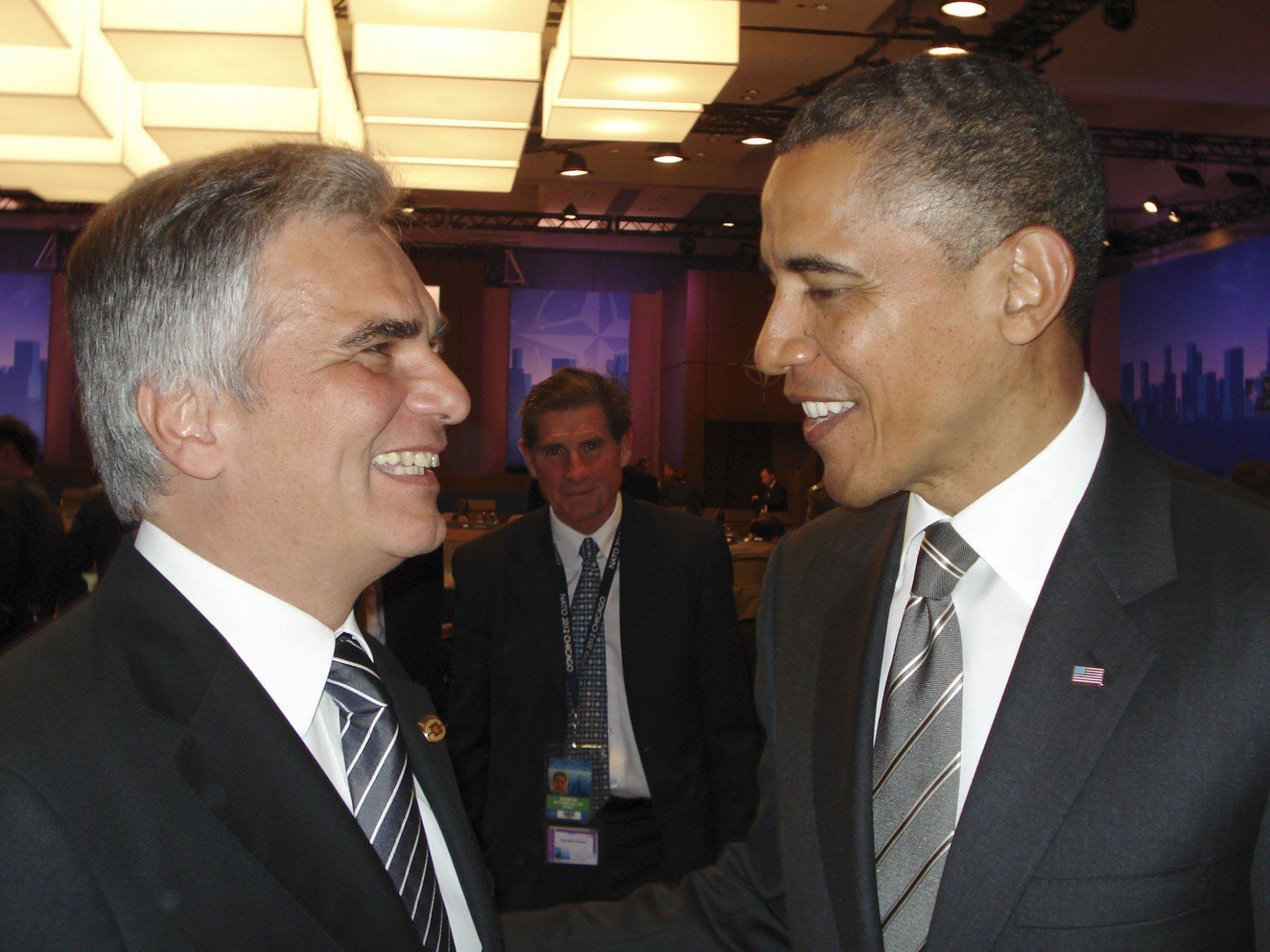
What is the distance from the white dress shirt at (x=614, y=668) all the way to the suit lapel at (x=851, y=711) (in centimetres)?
165

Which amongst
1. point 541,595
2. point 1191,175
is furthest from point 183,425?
point 1191,175

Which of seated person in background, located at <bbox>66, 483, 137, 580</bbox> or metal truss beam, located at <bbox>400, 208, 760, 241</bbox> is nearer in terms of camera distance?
seated person in background, located at <bbox>66, 483, 137, 580</bbox>

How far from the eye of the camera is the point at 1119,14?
723 centimetres

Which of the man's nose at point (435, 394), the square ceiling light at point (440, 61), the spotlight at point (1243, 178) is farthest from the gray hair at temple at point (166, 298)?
the spotlight at point (1243, 178)

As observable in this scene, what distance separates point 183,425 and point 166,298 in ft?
0.52

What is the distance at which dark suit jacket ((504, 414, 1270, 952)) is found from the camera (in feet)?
3.69

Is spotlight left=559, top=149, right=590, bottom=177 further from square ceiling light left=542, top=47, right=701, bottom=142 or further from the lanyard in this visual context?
the lanyard

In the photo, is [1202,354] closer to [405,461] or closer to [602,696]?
[602,696]

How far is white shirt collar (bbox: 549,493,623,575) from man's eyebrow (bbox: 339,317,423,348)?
201 cm

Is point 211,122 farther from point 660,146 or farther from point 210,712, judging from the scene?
point 660,146

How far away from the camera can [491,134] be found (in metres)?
5.47

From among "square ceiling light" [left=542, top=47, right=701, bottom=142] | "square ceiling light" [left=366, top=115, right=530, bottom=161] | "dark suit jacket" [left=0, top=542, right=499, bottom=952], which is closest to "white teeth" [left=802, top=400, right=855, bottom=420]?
"dark suit jacket" [left=0, top=542, right=499, bottom=952]

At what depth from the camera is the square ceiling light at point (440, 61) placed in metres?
4.59

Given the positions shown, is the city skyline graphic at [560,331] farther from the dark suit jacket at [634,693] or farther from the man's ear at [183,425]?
the man's ear at [183,425]
